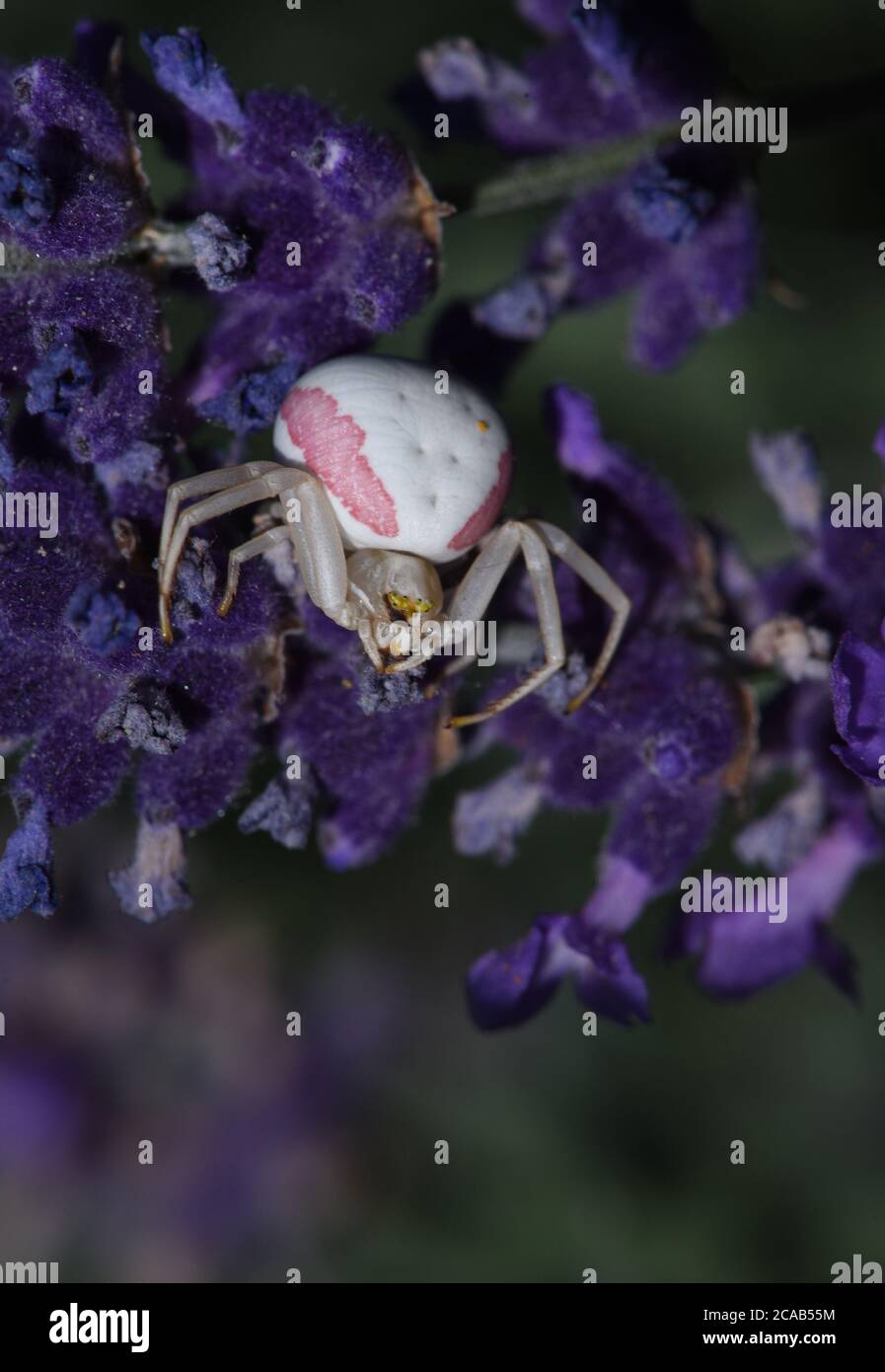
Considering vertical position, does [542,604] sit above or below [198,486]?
below

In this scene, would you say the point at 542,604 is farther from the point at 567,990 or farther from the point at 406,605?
the point at 567,990

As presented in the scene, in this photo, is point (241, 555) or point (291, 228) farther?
point (291, 228)

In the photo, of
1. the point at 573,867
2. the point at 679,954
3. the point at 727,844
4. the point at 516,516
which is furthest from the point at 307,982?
the point at 516,516

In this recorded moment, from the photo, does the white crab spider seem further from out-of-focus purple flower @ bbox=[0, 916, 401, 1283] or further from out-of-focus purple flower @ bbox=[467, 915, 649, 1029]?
out-of-focus purple flower @ bbox=[0, 916, 401, 1283]

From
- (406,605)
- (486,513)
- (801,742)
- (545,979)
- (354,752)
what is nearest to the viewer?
(406,605)

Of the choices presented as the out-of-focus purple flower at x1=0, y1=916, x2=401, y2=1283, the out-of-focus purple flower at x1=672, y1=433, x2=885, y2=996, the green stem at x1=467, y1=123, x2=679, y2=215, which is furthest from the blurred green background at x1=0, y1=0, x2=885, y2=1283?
the green stem at x1=467, y1=123, x2=679, y2=215

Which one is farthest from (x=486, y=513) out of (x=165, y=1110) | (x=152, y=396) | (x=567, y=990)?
(x=567, y=990)

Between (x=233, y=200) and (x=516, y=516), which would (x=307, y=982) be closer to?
(x=516, y=516)

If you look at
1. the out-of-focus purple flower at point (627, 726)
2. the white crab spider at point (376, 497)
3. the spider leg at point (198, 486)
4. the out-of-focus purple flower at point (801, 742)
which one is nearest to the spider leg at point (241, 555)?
the white crab spider at point (376, 497)
